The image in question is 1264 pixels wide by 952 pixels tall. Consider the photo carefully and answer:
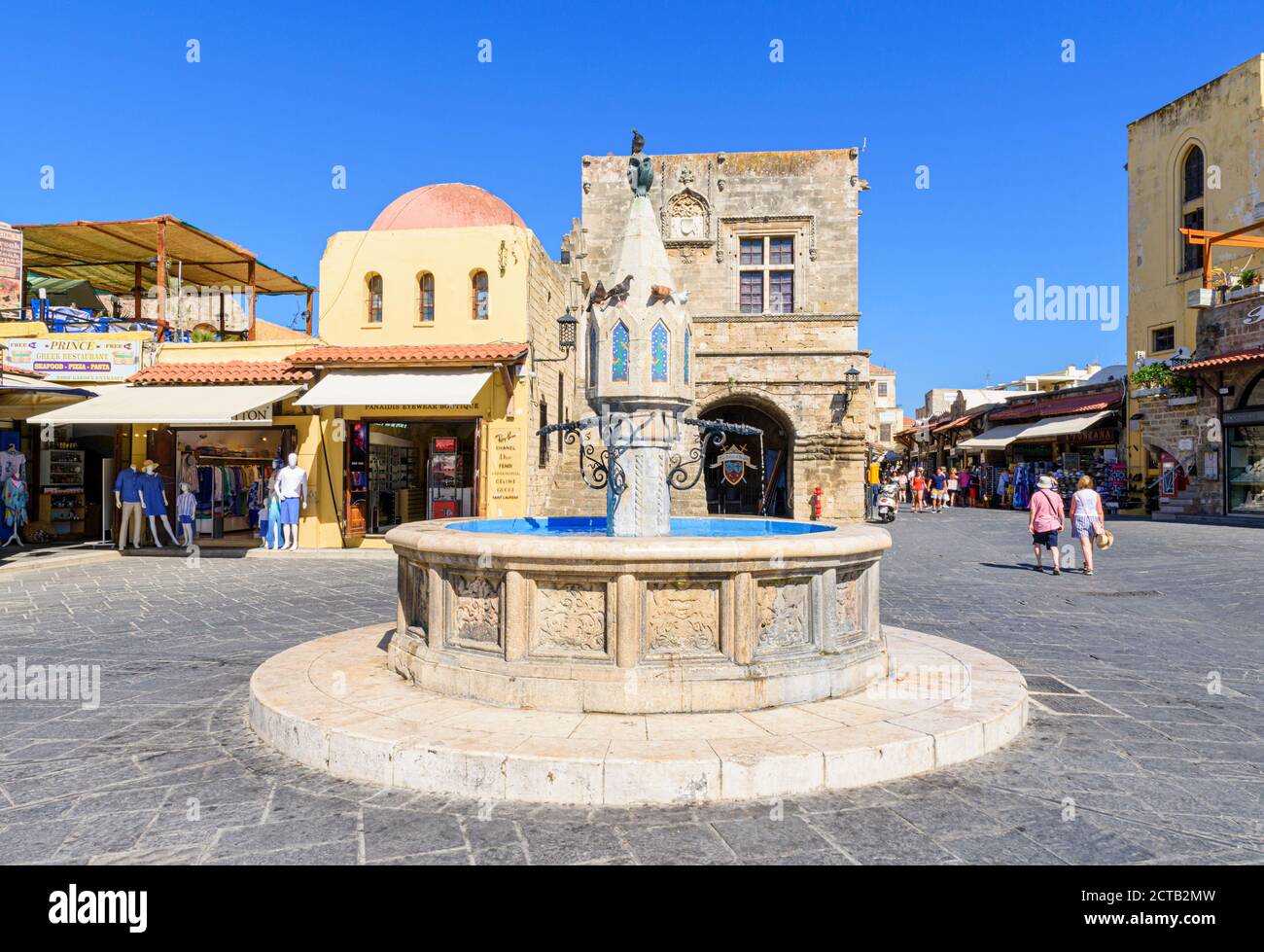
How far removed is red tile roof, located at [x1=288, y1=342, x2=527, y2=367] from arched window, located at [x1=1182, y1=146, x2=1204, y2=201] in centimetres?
2333

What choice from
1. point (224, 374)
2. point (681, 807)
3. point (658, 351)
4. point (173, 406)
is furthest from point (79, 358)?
point (681, 807)

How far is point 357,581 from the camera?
10.8 meters

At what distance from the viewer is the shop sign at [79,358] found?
15.9 meters

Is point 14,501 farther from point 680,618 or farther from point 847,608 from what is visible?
point 847,608

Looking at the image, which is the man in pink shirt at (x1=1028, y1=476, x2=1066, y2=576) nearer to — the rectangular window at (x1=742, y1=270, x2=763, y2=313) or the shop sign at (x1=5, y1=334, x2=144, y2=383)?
the rectangular window at (x1=742, y1=270, x2=763, y2=313)

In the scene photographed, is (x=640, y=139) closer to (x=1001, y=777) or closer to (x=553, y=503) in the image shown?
(x=1001, y=777)

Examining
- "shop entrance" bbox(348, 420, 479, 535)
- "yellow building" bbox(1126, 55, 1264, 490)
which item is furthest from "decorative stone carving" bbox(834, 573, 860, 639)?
"yellow building" bbox(1126, 55, 1264, 490)

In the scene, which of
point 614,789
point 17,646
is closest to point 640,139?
point 614,789

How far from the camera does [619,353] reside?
660 cm

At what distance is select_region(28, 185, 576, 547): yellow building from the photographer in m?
14.9

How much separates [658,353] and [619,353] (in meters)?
0.33

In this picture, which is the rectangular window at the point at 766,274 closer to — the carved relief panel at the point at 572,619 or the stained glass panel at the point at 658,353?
the stained glass panel at the point at 658,353

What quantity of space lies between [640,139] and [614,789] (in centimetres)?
548

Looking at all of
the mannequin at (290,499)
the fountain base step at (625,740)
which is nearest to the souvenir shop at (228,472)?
the mannequin at (290,499)
